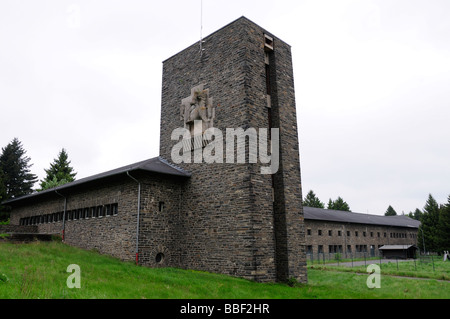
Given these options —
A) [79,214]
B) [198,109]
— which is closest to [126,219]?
[79,214]

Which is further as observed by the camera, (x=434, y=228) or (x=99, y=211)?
(x=434, y=228)

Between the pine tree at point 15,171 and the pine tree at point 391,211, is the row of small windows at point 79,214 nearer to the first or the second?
the pine tree at point 15,171

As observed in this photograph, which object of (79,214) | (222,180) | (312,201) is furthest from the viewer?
(312,201)

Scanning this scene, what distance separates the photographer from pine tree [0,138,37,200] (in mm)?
46625

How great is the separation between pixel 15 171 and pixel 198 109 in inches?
1630

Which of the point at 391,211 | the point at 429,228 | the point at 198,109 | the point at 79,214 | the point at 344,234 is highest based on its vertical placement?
the point at 391,211

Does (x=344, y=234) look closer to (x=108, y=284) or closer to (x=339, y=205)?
(x=108, y=284)

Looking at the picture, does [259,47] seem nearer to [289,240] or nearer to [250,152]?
[250,152]

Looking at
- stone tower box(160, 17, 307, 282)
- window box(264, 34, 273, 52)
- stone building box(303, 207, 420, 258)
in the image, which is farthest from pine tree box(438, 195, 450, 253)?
window box(264, 34, 273, 52)

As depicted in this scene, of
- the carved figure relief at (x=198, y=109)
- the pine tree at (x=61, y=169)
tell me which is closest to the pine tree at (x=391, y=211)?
the pine tree at (x=61, y=169)

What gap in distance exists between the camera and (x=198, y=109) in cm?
1631

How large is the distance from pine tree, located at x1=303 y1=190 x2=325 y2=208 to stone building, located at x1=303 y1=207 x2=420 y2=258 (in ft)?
89.4

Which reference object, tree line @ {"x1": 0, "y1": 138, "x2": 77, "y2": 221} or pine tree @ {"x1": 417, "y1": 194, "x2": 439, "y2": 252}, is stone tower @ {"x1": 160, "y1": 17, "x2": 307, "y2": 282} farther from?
pine tree @ {"x1": 417, "y1": 194, "x2": 439, "y2": 252}
